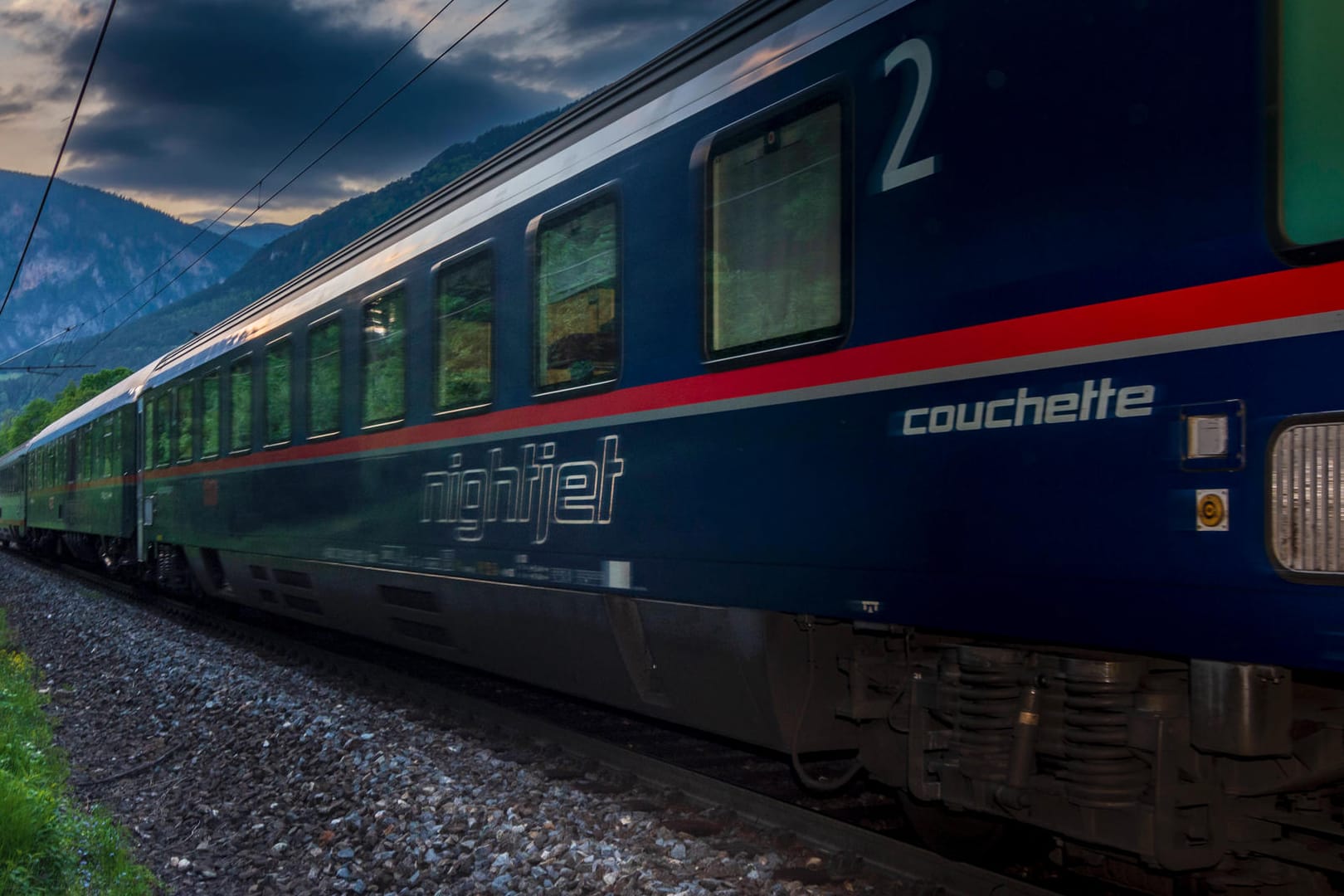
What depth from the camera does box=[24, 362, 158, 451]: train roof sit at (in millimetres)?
16245

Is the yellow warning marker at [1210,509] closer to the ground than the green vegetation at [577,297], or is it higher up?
closer to the ground

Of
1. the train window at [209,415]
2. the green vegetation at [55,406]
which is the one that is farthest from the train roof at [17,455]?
the green vegetation at [55,406]

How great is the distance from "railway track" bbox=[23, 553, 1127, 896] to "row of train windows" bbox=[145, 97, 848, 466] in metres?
1.92

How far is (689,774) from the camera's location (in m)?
5.43

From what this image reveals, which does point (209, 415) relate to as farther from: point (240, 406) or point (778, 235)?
point (778, 235)

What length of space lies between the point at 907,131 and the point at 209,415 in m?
10.2

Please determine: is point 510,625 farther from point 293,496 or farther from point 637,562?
point 293,496

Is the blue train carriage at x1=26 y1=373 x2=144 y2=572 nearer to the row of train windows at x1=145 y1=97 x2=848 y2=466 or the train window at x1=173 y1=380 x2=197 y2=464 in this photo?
the train window at x1=173 y1=380 x2=197 y2=464

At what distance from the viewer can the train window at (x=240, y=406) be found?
10844 millimetres

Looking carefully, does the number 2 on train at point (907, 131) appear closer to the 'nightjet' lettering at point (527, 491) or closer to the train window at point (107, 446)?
the 'nightjet' lettering at point (527, 491)

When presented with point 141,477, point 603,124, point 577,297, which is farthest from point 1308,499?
point 141,477

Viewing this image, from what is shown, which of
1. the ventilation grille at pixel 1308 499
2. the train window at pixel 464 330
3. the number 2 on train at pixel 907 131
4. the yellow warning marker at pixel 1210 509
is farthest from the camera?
the train window at pixel 464 330

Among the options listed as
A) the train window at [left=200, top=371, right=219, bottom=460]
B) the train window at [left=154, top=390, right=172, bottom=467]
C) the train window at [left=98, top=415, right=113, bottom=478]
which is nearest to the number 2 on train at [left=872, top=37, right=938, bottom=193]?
the train window at [left=200, top=371, right=219, bottom=460]

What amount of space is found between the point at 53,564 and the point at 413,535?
80.6ft
